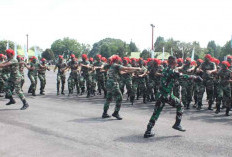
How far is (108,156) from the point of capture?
18.1 ft

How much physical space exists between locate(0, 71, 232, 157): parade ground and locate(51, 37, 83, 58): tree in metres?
122

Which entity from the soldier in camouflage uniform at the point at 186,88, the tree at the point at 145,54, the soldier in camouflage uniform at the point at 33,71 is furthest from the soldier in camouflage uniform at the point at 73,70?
the tree at the point at 145,54

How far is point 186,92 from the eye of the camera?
11891mm

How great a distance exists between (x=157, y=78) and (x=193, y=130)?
18.6 ft

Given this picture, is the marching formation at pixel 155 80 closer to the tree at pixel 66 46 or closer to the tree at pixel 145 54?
the tree at pixel 145 54

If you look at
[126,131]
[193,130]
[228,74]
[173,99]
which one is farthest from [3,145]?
[228,74]

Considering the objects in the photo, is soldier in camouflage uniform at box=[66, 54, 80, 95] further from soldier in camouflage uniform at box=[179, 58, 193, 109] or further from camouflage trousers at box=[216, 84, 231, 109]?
camouflage trousers at box=[216, 84, 231, 109]

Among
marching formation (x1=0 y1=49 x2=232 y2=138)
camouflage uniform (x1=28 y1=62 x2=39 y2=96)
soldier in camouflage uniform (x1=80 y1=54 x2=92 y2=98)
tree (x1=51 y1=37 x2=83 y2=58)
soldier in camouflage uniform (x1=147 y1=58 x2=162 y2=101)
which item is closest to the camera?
marching formation (x1=0 y1=49 x2=232 y2=138)

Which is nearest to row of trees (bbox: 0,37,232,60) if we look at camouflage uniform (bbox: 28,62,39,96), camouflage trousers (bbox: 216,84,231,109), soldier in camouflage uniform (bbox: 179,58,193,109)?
camouflage uniform (bbox: 28,62,39,96)

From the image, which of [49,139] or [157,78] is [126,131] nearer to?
[49,139]

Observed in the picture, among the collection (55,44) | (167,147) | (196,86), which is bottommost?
(167,147)

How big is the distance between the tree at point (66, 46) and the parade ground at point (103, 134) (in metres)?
122

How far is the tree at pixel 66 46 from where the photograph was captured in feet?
431

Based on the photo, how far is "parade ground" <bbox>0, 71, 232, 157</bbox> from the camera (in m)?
5.82
